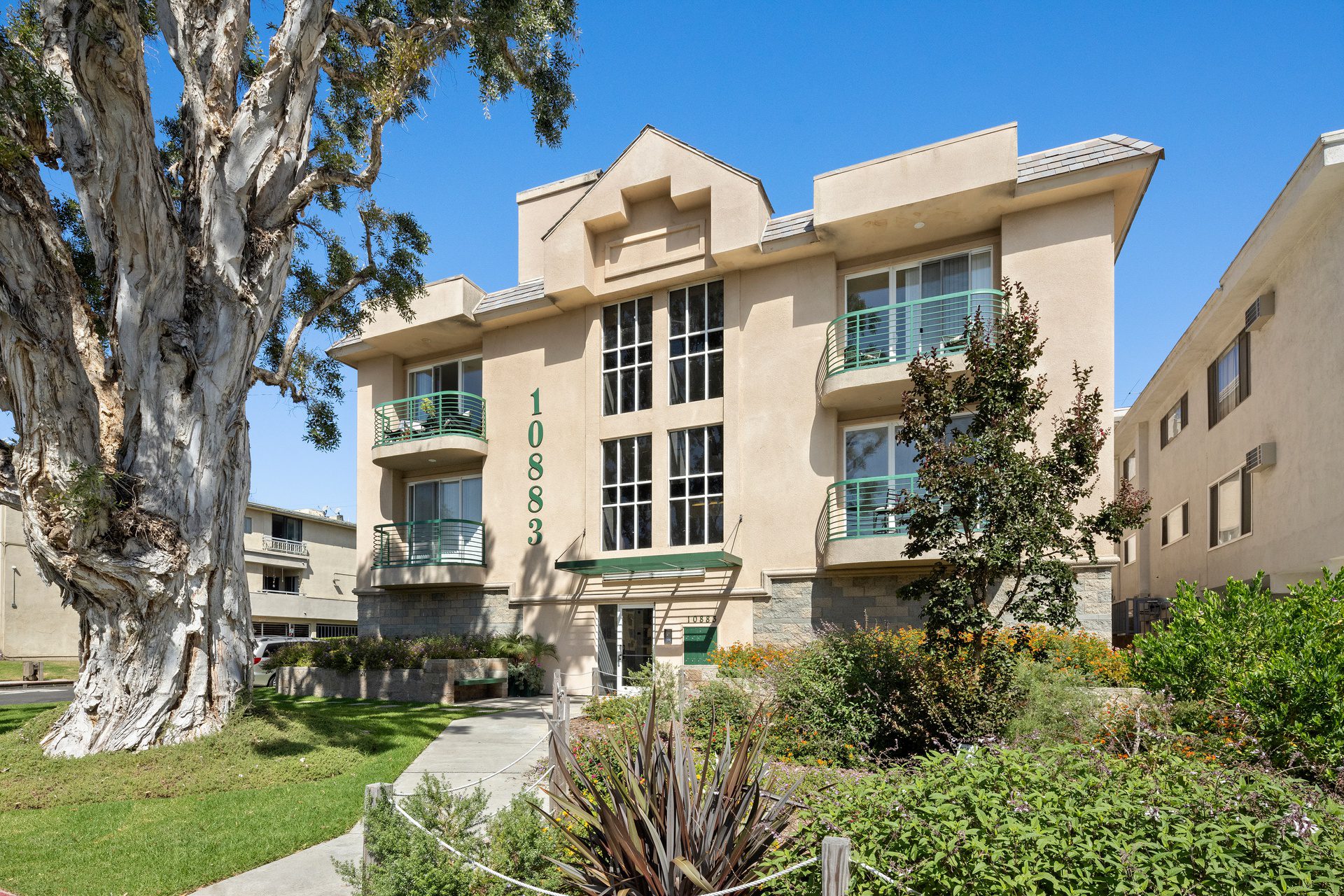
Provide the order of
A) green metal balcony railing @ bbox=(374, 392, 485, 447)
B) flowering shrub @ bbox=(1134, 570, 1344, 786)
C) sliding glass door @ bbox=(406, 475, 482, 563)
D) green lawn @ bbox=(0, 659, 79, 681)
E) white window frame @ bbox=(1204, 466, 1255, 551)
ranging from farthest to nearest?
1. green lawn @ bbox=(0, 659, 79, 681)
2. green metal balcony railing @ bbox=(374, 392, 485, 447)
3. sliding glass door @ bbox=(406, 475, 482, 563)
4. white window frame @ bbox=(1204, 466, 1255, 551)
5. flowering shrub @ bbox=(1134, 570, 1344, 786)

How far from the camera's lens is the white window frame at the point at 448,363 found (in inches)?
868

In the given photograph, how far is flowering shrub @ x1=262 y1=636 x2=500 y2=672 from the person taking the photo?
17.8m

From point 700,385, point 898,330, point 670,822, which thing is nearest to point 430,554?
point 700,385

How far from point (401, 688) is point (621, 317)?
9.76 m

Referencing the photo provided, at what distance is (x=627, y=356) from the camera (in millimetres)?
19500

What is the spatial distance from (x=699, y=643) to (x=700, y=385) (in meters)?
5.73

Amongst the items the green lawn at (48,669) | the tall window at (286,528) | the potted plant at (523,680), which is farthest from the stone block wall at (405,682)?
the tall window at (286,528)

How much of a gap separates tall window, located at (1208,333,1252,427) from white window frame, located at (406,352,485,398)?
1757 centimetres

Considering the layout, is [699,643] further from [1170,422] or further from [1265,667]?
[1170,422]

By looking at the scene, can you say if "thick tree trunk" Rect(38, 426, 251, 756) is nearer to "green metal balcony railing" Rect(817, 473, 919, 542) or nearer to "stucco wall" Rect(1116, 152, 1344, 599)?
"green metal balcony railing" Rect(817, 473, 919, 542)

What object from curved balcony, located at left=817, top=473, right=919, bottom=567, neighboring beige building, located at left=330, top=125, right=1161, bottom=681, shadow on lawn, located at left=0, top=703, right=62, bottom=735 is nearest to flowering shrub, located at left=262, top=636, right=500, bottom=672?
neighboring beige building, located at left=330, top=125, right=1161, bottom=681

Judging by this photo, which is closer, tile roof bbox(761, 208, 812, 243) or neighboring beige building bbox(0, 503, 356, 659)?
tile roof bbox(761, 208, 812, 243)

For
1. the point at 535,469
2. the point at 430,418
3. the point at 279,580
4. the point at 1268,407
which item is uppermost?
the point at 430,418

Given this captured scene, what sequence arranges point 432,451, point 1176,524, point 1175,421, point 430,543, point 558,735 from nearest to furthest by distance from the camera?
point 558,735
point 432,451
point 430,543
point 1176,524
point 1175,421
